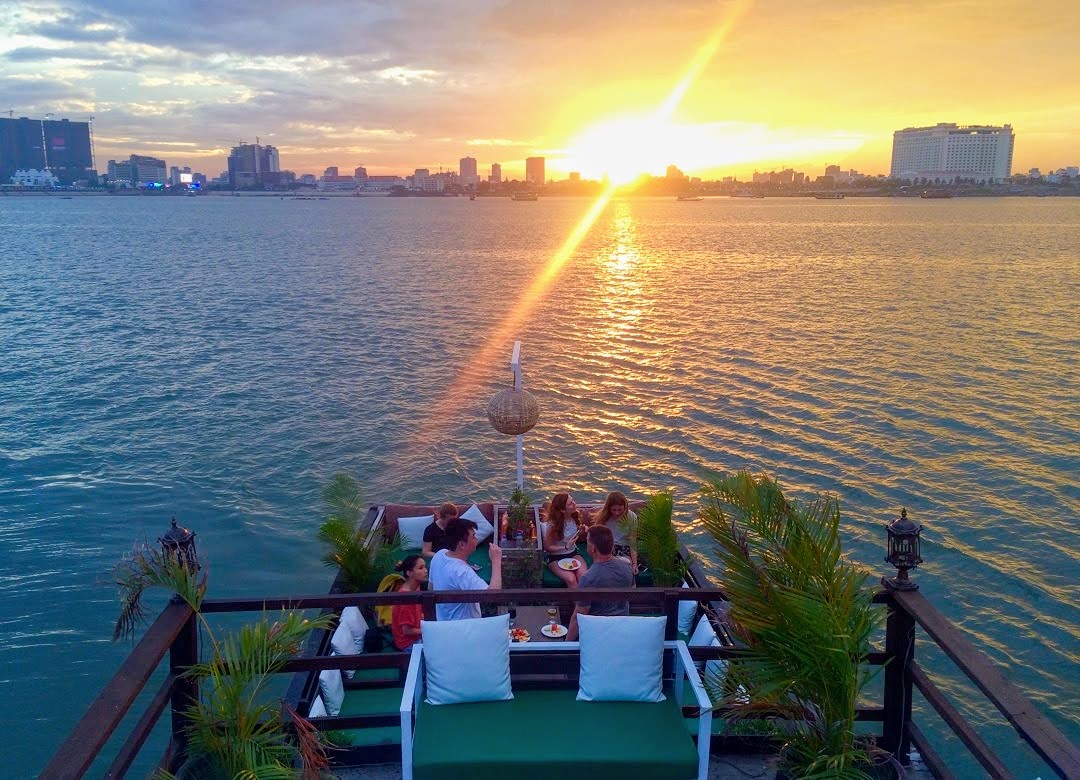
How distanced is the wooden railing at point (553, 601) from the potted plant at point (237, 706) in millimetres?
193

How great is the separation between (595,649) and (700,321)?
37.2m

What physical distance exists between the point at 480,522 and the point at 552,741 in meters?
6.56

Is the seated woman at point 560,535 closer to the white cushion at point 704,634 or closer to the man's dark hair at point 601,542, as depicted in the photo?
the white cushion at point 704,634

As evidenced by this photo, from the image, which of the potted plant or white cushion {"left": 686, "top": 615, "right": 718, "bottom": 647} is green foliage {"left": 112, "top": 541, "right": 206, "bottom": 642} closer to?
the potted plant

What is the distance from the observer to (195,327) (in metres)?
40.1

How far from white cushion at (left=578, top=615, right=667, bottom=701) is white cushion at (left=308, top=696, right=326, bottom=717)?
2.21 metres

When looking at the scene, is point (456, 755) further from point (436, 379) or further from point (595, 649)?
point (436, 379)

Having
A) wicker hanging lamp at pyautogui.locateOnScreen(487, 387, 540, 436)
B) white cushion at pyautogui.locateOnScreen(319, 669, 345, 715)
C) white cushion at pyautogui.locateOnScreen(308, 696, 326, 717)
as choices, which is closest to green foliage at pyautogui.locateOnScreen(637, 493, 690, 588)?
wicker hanging lamp at pyautogui.locateOnScreen(487, 387, 540, 436)

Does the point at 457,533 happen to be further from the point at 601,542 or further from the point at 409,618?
the point at 409,618

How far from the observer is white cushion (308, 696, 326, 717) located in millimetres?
6535

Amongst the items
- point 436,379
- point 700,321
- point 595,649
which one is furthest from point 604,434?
point 700,321

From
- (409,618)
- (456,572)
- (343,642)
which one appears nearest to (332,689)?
(343,642)

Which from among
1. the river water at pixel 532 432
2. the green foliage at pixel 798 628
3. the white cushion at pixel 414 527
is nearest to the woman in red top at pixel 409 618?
the white cushion at pixel 414 527

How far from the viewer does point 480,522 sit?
11.8m
